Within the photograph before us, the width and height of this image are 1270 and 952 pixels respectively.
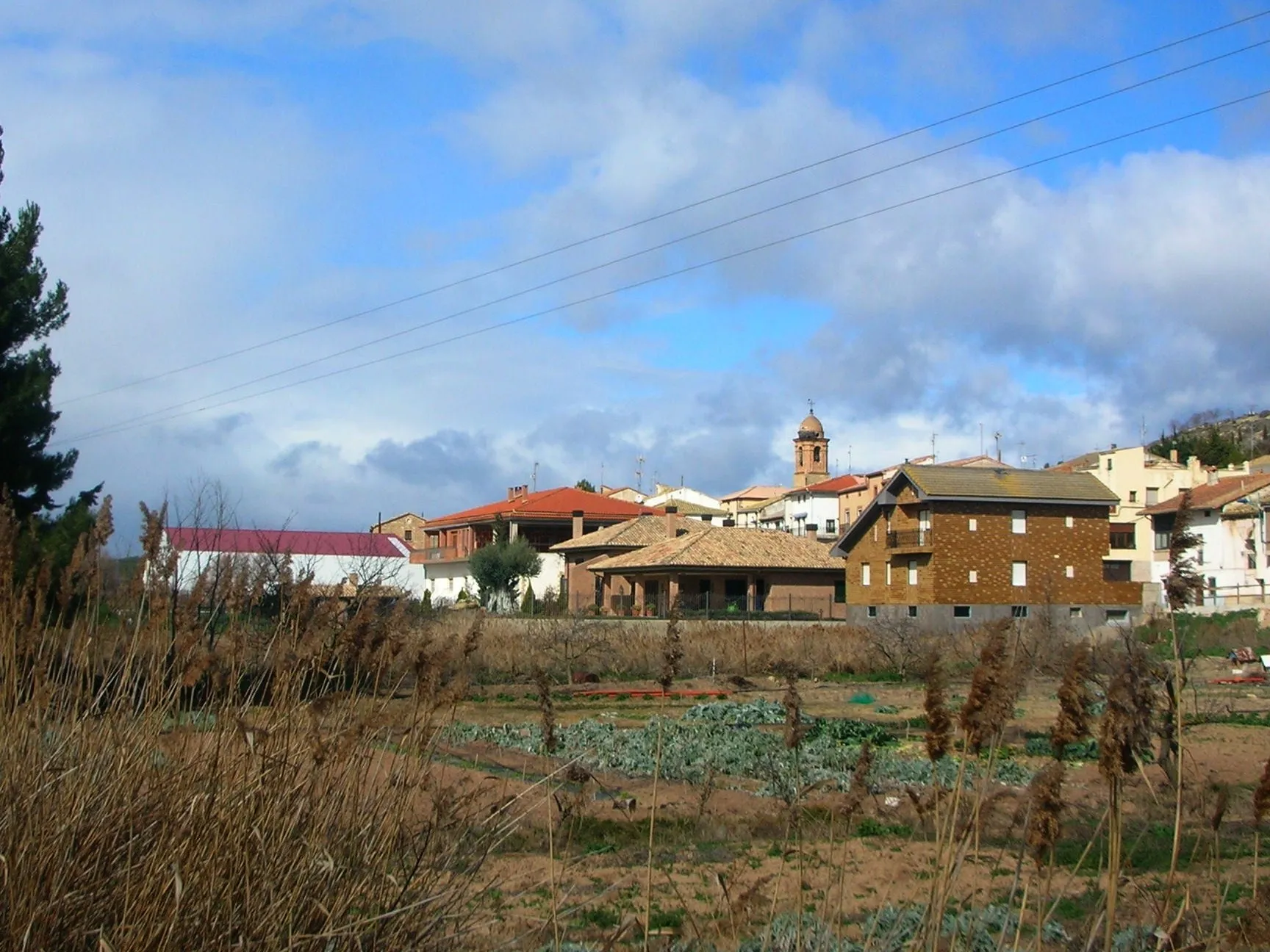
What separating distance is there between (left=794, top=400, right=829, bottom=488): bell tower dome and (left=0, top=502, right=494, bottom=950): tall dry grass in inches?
4107

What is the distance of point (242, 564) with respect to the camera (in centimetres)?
525

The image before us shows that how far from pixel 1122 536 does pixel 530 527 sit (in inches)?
1318

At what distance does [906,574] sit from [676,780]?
39.7 m

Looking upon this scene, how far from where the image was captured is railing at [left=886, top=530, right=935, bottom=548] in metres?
50.2

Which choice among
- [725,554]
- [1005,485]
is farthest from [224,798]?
[725,554]

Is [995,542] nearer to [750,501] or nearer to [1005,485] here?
[1005,485]

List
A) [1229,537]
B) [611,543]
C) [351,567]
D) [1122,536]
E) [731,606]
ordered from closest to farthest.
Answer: [351,567] < [731,606] < [1229,537] < [611,543] < [1122,536]

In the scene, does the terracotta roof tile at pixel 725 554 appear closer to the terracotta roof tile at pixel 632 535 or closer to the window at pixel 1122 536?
the terracotta roof tile at pixel 632 535

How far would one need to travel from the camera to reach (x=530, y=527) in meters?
76.9

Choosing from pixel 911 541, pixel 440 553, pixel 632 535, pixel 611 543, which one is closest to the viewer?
pixel 911 541

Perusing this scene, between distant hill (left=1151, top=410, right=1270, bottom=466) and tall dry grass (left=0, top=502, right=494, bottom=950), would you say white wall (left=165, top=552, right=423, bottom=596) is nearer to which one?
tall dry grass (left=0, top=502, right=494, bottom=950)

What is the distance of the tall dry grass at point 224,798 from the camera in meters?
3.20

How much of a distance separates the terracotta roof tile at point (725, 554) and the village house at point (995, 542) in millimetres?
7074

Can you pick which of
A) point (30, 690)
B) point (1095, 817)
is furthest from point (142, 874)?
point (1095, 817)
